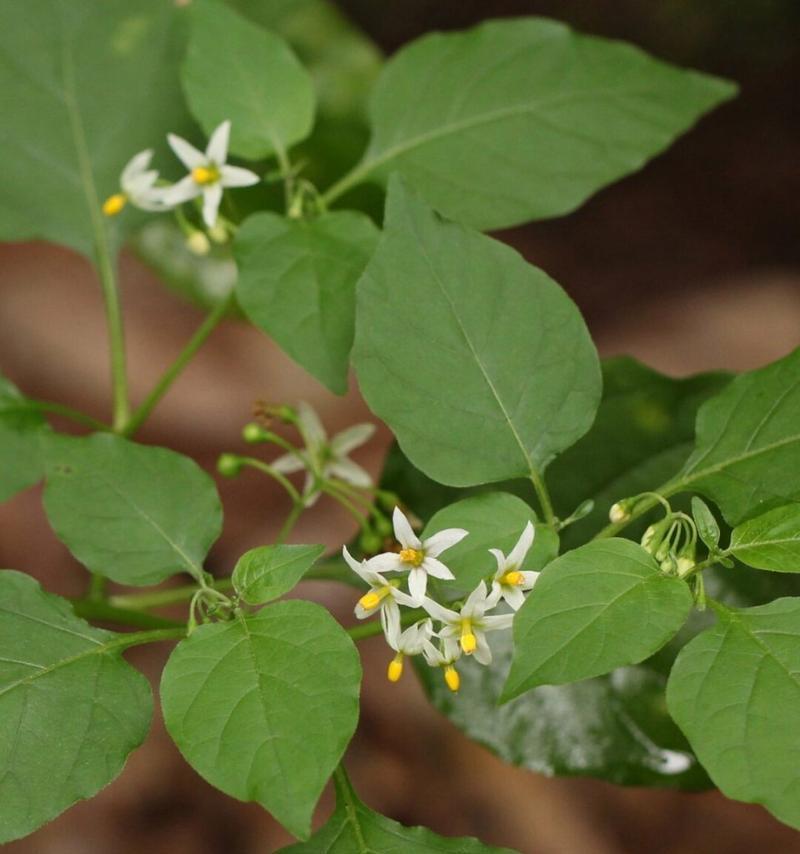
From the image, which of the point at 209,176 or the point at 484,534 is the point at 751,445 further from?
the point at 209,176

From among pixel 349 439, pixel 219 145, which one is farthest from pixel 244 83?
pixel 349 439

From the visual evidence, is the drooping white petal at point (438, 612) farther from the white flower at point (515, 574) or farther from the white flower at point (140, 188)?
the white flower at point (140, 188)

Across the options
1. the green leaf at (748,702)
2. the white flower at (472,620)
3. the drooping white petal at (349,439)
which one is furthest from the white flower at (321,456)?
the green leaf at (748,702)

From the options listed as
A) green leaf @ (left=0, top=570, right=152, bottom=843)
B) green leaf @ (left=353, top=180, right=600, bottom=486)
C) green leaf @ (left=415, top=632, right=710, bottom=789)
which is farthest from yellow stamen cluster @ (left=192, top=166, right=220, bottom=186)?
green leaf @ (left=415, top=632, right=710, bottom=789)

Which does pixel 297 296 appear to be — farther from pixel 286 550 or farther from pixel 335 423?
pixel 335 423

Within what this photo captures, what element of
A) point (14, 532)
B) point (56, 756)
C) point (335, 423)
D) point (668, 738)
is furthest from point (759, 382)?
point (14, 532)
